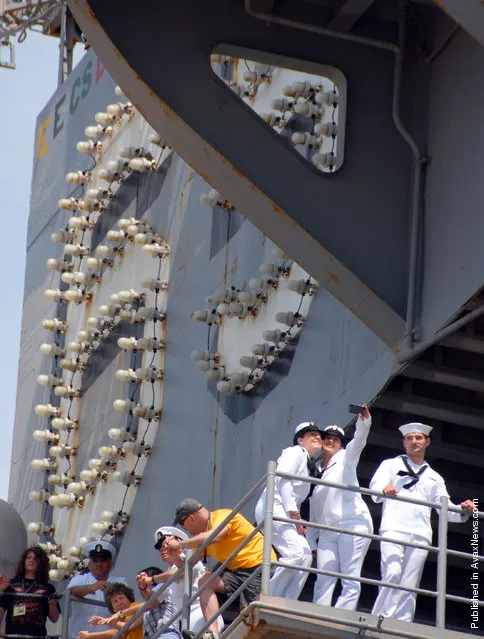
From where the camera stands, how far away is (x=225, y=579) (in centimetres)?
1356

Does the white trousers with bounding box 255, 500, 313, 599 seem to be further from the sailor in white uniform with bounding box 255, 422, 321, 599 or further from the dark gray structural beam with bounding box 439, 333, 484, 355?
the dark gray structural beam with bounding box 439, 333, 484, 355

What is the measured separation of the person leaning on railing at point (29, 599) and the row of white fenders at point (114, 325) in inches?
140

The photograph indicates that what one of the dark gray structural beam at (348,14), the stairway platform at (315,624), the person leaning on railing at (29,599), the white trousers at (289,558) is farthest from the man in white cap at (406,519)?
the dark gray structural beam at (348,14)

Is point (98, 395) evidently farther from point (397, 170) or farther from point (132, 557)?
point (397, 170)

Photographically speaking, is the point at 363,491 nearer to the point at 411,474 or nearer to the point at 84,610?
the point at 411,474

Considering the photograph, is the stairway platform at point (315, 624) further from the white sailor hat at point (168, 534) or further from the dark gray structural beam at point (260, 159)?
the dark gray structural beam at point (260, 159)

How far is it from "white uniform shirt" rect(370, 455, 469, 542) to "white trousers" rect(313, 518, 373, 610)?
0.20 metres

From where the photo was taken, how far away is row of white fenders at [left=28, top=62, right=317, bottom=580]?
18547 millimetres

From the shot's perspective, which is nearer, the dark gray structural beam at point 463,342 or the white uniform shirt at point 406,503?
the white uniform shirt at point 406,503

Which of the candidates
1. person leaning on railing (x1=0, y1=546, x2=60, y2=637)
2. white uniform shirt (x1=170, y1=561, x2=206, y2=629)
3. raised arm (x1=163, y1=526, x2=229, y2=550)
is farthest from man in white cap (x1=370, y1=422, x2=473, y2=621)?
person leaning on railing (x1=0, y1=546, x2=60, y2=637)

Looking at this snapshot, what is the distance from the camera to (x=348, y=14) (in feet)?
53.0

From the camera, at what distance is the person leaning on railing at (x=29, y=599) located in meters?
15.6

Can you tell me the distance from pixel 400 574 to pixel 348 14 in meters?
5.75

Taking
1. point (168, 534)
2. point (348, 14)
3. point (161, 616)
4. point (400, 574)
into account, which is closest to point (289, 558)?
point (400, 574)
